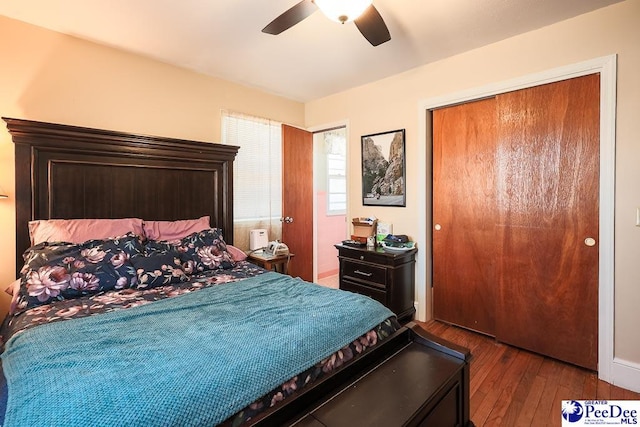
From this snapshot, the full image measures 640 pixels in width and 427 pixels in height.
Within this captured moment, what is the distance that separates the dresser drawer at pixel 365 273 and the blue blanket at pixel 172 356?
4.16 ft

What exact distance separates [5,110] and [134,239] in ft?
4.21

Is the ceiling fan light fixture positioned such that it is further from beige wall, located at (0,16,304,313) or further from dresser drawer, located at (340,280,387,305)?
dresser drawer, located at (340,280,387,305)

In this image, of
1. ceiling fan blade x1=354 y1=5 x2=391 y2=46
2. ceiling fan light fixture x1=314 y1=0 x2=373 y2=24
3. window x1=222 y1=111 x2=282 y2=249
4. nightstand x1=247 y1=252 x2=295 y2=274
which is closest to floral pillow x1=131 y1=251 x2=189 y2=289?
nightstand x1=247 y1=252 x2=295 y2=274

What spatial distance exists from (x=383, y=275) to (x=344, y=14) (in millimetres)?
2152

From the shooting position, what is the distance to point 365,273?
3.08 m

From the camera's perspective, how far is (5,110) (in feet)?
7.09

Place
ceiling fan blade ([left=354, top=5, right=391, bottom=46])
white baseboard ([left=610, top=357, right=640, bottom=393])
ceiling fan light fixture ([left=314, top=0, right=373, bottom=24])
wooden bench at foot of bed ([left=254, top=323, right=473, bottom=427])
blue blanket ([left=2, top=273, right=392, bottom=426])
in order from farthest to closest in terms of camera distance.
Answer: white baseboard ([left=610, top=357, right=640, bottom=393]) → ceiling fan blade ([left=354, top=5, right=391, bottom=46]) → ceiling fan light fixture ([left=314, top=0, right=373, bottom=24]) → wooden bench at foot of bed ([left=254, top=323, right=473, bottom=427]) → blue blanket ([left=2, top=273, right=392, bottom=426])

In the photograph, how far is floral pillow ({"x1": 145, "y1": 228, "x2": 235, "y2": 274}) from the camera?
90.1 inches

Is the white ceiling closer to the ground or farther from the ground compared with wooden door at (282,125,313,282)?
farther from the ground

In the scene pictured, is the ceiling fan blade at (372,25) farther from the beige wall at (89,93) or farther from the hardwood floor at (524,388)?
the hardwood floor at (524,388)

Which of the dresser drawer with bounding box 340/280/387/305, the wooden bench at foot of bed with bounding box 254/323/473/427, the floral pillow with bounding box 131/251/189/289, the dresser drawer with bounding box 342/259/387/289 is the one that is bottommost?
the dresser drawer with bounding box 340/280/387/305

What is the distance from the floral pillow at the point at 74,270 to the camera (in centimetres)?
173

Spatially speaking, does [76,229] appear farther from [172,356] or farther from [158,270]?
[172,356]

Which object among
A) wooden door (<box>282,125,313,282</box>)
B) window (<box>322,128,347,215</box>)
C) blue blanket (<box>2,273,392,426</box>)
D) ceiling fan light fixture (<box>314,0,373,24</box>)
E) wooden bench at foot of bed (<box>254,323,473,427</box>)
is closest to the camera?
blue blanket (<box>2,273,392,426</box>)
